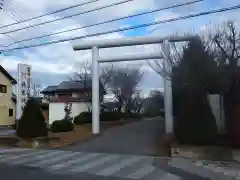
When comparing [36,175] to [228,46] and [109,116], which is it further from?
[109,116]

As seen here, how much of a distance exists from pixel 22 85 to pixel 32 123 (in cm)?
504

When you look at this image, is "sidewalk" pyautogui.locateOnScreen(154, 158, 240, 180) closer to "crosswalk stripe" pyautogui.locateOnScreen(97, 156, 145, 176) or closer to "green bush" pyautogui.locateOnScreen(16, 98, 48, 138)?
"crosswalk stripe" pyautogui.locateOnScreen(97, 156, 145, 176)

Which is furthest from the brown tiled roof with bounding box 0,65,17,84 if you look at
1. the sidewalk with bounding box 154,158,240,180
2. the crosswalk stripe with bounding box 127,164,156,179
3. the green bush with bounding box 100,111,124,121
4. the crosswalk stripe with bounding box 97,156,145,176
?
the crosswalk stripe with bounding box 127,164,156,179

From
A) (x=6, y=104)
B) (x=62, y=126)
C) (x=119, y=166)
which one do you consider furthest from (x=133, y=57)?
(x=6, y=104)

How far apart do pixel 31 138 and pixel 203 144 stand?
10668 millimetres

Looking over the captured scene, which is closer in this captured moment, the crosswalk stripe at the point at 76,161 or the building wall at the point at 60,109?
the crosswalk stripe at the point at 76,161

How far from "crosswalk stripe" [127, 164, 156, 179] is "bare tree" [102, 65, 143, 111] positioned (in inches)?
1356

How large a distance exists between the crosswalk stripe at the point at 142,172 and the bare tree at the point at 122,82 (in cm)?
3445

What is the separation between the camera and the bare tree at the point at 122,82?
47.0 m

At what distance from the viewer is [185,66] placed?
15141mm

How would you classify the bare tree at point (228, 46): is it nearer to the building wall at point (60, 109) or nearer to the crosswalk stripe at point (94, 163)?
the crosswalk stripe at point (94, 163)

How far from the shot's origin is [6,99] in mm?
45156

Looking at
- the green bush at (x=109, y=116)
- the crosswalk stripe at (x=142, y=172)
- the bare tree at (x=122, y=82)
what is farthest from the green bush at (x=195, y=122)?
the bare tree at (x=122, y=82)

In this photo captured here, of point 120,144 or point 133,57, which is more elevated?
point 133,57
